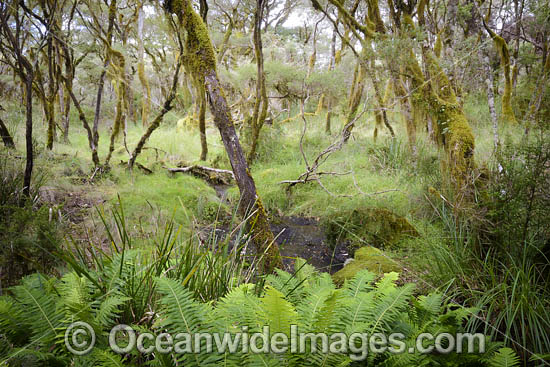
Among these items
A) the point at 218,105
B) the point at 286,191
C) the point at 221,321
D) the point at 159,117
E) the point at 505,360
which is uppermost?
the point at 159,117

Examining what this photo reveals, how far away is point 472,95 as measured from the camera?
11320 millimetres

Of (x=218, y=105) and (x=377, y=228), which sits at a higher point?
(x=218, y=105)

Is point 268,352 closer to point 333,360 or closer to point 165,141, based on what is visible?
point 333,360

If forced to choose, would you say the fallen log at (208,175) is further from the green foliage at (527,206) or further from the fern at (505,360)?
the fern at (505,360)

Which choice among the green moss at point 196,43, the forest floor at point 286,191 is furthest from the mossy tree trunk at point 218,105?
the forest floor at point 286,191

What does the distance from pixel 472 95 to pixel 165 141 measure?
10.4 m

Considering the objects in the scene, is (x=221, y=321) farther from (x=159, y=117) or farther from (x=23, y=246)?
(x=159, y=117)

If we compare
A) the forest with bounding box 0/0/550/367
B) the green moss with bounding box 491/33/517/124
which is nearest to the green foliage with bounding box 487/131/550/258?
the forest with bounding box 0/0/550/367

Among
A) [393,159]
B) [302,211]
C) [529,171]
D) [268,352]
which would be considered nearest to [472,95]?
[393,159]

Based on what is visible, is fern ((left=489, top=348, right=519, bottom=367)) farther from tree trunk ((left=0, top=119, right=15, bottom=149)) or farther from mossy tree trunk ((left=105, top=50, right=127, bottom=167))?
mossy tree trunk ((left=105, top=50, right=127, bottom=167))

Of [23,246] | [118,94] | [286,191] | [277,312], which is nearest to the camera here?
[277,312]

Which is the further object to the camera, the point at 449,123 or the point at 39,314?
the point at 449,123

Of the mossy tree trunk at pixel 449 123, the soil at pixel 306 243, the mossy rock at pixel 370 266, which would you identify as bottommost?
the soil at pixel 306 243

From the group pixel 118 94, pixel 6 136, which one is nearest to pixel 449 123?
pixel 6 136
